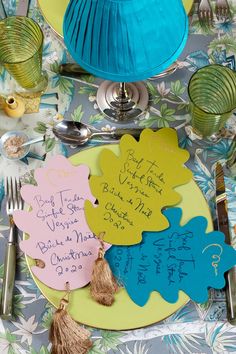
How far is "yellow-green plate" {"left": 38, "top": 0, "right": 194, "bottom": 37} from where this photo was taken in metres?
0.92

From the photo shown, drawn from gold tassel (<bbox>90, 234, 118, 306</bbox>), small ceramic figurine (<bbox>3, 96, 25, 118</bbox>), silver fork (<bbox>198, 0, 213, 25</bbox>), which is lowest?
gold tassel (<bbox>90, 234, 118, 306</bbox>)

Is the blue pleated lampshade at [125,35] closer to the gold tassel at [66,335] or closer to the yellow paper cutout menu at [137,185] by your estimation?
the yellow paper cutout menu at [137,185]

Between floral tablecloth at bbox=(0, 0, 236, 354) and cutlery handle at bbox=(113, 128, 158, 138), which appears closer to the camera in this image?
floral tablecloth at bbox=(0, 0, 236, 354)

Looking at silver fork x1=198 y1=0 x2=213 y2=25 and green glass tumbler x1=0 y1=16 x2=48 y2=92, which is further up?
silver fork x1=198 y1=0 x2=213 y2=25

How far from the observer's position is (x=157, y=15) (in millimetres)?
624

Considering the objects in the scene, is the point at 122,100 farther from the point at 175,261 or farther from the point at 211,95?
the point at 175,261

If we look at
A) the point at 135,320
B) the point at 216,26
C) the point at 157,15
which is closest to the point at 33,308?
the point at 135,320

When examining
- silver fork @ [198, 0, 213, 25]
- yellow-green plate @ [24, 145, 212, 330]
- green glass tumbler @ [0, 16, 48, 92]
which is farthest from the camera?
silver fork @ [198, 0, 213, 25]

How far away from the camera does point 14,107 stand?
2.84 feet

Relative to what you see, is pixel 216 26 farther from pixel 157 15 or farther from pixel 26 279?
pixel 26 279

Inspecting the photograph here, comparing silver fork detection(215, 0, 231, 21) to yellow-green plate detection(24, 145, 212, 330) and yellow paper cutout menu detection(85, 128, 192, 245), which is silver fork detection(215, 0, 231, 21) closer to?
yellow paper cutout menu detection(85, 128, 192, 245)

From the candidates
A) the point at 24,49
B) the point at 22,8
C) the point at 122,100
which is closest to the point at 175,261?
the point at 122,100

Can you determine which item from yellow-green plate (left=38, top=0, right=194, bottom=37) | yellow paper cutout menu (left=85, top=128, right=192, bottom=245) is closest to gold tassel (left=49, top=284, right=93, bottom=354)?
yellow paper cutout menu (left=85, top=128, right=192, bottom=245)

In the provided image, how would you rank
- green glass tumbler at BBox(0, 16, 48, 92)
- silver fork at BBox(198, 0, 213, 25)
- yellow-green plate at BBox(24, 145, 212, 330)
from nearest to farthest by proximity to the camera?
yellow-green plate at BBox(24, 145, 212, 330) < green glass tumbler at BBox(0, 16, 48, 92) < silver fork at BBox(198, 0, 213, 25)
